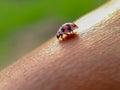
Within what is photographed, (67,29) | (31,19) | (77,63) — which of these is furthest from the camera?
(31,19)

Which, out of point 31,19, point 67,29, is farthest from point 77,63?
point 31,19

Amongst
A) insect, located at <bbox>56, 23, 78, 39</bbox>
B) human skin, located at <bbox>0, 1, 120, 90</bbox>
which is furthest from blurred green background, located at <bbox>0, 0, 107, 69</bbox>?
human skin, located at <bbox>0, 1, 120, 90</bbox>

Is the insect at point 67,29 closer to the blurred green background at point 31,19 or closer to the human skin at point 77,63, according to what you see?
the human skin at point 77,63

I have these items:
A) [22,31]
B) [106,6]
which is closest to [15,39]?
[22,31]

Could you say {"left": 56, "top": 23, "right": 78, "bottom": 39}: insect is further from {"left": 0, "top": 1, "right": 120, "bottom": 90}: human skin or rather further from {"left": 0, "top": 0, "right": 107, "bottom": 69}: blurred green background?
{"left": 0, "top": 0, "right": 107, "bottom": 69}: blurred green background

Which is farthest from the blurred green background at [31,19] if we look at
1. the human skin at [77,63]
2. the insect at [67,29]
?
the human skin at [77,63]

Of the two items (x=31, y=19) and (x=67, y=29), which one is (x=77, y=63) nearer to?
(x=67, y=29)
